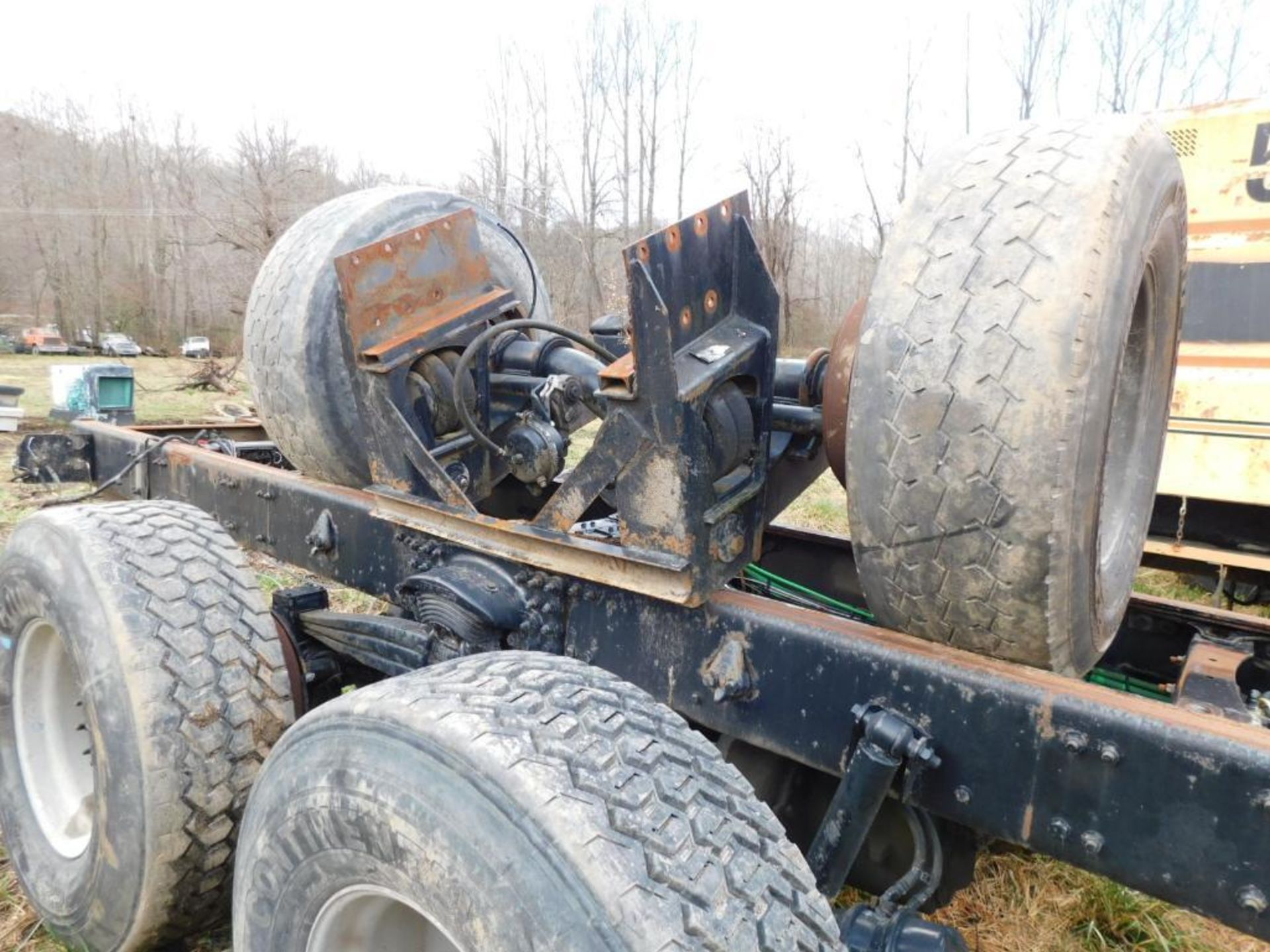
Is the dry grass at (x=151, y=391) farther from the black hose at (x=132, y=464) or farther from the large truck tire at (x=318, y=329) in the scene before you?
the large truck tire at (x=318, y=329)

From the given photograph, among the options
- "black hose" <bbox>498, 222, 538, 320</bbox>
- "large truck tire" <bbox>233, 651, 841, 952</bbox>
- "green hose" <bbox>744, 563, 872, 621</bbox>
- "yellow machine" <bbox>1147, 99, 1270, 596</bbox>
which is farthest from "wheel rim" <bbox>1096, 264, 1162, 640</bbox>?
"yellow machine" <bbox>1147, 99, 1270, 596</bbox>

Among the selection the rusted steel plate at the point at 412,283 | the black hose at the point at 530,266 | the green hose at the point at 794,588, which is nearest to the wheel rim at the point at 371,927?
the rusted steel plate at the point at 412,283

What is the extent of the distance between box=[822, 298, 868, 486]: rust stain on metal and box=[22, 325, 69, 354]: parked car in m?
33.9

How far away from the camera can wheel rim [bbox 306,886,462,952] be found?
1368mm

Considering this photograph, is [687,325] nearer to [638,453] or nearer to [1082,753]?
[638,453]

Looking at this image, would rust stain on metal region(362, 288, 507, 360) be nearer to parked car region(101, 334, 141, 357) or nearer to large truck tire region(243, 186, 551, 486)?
large truck tire region(243, 186, 551, 486)

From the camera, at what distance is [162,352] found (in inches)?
1353

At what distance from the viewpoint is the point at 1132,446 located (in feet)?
7.02

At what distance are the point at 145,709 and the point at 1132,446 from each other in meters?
2.29

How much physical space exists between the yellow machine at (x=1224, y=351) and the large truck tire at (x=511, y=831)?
4.13 m

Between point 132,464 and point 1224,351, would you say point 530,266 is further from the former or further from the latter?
point 1224,351

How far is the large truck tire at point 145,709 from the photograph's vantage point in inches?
75.7

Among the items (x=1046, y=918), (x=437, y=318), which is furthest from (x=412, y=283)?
(x=1046, y=918)

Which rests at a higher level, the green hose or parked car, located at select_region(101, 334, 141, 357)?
the green hose
